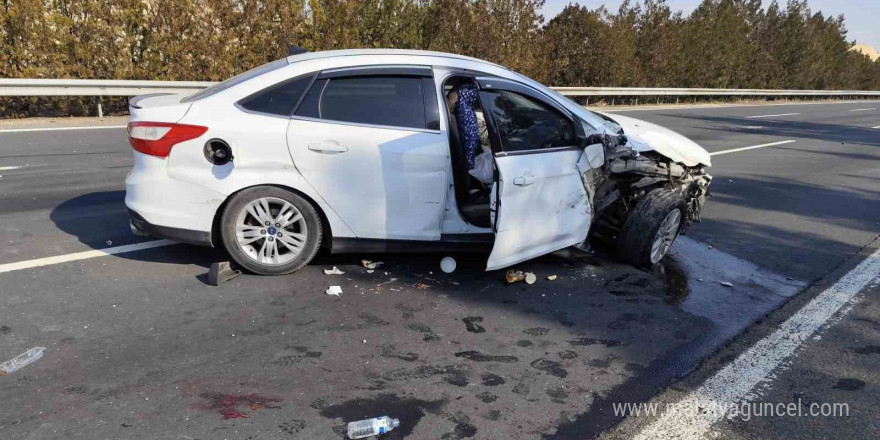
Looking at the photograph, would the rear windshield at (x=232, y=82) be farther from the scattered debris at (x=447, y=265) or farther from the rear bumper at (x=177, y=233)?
the scattered debris at (x=447, y=265)

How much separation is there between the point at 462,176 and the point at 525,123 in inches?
25.6

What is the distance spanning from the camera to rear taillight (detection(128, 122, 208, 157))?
4309 millimetres

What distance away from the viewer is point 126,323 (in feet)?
12.4

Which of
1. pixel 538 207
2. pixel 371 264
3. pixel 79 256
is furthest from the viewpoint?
pixel 371 264

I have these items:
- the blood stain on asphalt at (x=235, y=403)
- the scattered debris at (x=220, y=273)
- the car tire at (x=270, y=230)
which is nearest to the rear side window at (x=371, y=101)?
the car tire at (x=270, y=230)

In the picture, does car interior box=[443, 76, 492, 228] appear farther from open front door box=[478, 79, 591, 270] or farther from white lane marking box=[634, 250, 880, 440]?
white lane marking box=[634, 250, 880, 440]

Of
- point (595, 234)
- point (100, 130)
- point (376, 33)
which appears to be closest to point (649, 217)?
point (595, 234)

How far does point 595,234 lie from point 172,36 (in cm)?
1329

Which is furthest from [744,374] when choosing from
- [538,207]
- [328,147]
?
[328,147]

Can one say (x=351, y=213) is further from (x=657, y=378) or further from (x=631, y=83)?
(x=631, y=83)

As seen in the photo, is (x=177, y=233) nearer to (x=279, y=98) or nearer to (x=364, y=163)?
(x=279, y=98)

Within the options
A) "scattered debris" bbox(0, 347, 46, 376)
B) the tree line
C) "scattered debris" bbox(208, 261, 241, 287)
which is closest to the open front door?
"scattered debris" bbox(208, 261, 241, 287)

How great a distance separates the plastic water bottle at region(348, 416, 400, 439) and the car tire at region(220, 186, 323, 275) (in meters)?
1.95

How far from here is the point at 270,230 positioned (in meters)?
4.52
